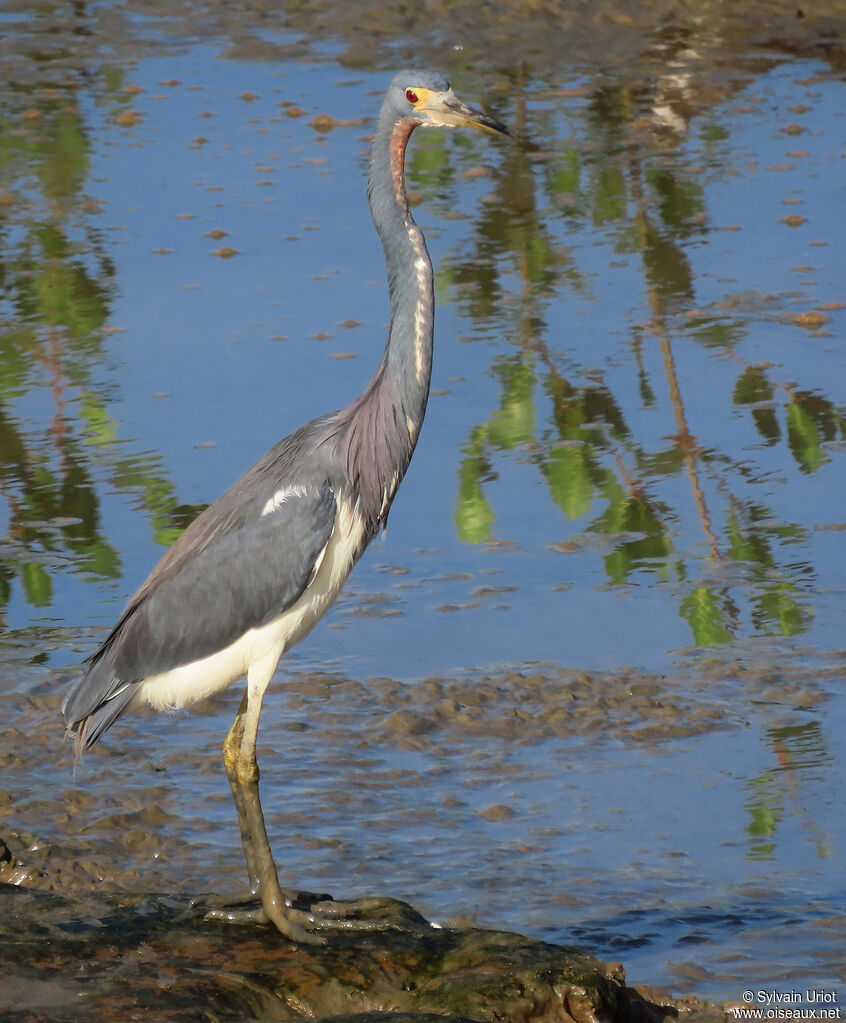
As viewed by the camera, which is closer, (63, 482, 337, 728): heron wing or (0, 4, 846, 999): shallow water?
(63, 482, 337, 728): heron wing

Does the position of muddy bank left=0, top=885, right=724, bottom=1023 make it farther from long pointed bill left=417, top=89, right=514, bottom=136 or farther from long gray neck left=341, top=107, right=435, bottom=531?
long pointed bill left=417, top=89, right=514, bottom=136

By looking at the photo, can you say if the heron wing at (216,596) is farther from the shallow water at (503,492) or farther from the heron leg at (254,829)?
the shallow water at (503,492)

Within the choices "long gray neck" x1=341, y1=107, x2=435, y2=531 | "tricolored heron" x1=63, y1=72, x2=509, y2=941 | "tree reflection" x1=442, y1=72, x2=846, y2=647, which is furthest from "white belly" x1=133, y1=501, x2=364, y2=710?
"tree reflection" x1=442, y1=72, x2=846, y2=647

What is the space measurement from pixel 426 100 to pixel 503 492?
2665mm

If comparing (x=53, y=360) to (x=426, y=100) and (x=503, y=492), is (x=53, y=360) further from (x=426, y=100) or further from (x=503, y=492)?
(x=426, y=100)

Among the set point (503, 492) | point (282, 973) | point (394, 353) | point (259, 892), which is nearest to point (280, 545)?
point (394, 353)

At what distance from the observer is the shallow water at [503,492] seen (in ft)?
17.3

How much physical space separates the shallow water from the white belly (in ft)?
2.00

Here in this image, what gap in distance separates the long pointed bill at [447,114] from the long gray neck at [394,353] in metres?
0.08

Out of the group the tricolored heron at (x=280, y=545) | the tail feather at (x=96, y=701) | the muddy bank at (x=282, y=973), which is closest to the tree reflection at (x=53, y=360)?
the tail feather at (x=96, y=701)

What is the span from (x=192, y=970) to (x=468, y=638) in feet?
8.07

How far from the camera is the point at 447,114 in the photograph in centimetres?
521

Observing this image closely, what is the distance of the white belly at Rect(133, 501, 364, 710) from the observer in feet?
16.2

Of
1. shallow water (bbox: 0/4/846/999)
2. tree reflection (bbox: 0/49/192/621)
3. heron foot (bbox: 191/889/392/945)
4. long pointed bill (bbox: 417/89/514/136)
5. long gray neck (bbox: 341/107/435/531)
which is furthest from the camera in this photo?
tree reflection (bbox: 0/49/192/621)
